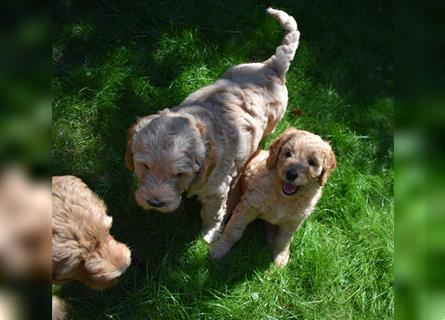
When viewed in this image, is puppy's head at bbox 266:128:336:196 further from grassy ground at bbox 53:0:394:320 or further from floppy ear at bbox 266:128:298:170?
grassy ground at bbox 53:0:394:320

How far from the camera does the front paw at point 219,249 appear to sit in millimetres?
4559

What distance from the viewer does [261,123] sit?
169 inches

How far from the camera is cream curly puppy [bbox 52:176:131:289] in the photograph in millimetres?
2799

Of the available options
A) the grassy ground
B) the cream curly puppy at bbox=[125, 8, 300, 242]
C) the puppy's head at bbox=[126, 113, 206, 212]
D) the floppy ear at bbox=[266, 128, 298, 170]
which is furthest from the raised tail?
the puppy's head at bbox=[126, 113, 206, 212]

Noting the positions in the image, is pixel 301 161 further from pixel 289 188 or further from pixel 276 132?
pixel 276 132

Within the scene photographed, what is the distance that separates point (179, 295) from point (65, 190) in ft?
6.05

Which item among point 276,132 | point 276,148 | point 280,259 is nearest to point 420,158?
point 276,148

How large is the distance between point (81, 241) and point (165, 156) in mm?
854

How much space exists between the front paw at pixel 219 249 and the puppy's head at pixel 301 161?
3.18 ft

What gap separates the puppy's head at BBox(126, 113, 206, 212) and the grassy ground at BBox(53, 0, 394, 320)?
3.86 feet

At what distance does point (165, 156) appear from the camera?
3.38 meters

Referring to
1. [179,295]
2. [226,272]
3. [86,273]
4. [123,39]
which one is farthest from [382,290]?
[123,39]

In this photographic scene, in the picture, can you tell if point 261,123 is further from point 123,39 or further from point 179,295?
point 123,39

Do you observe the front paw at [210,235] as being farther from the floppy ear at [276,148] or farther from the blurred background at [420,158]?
the blurred background at [420,158]
